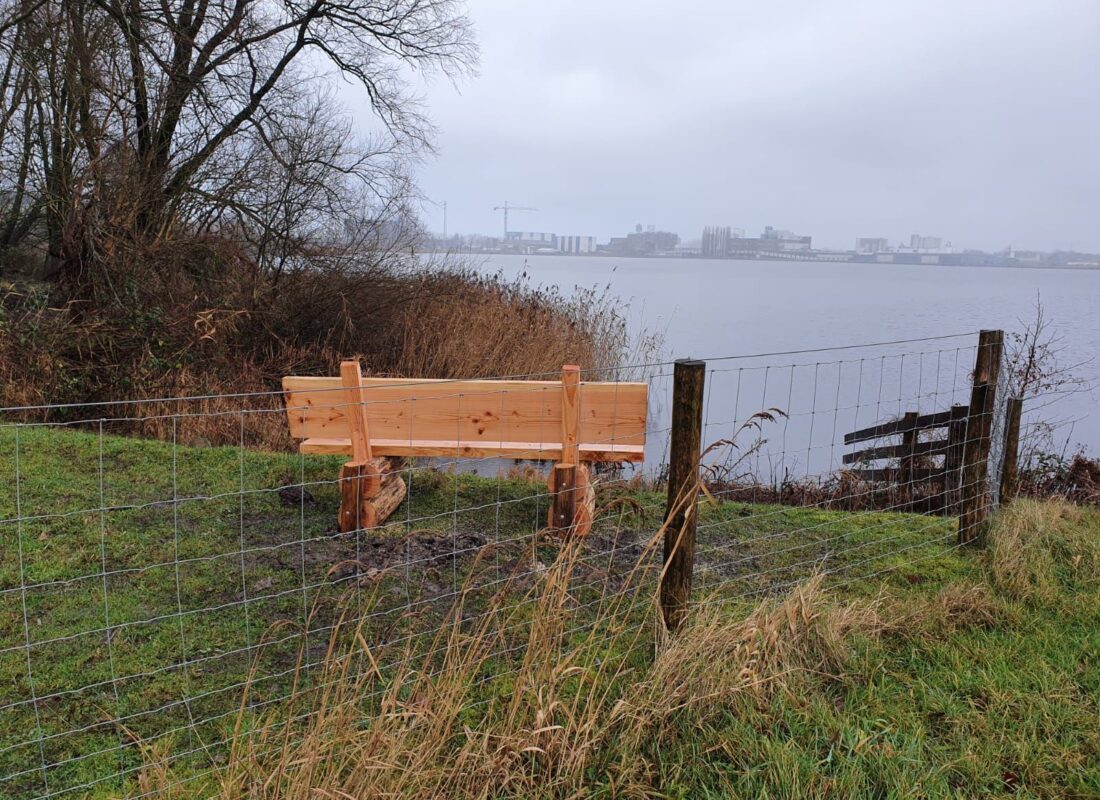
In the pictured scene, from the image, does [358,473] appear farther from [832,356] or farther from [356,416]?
[832,356]

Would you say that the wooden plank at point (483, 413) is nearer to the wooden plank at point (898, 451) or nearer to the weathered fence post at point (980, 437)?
the weathered fence post at point (980, 437)

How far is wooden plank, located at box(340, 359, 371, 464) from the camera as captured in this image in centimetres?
475

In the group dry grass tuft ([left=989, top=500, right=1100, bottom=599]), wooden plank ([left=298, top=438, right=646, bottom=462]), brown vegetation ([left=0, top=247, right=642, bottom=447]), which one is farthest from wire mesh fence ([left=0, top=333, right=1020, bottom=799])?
brown vegetation ([left=0, top=247, right=642, bottom=447])

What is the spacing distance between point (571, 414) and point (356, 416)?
1177 mm

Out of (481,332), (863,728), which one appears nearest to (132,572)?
(863,728)

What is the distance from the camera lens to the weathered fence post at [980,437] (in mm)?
4770

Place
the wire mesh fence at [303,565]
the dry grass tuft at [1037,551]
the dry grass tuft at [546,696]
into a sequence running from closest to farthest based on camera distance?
the dry grass tuft at [546,696] → the wire mesh fence at [303,565] → the dry grass tuft at [1037,551]

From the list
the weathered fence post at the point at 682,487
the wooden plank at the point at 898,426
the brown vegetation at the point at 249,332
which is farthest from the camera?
the brown vegetation at the point at 249,332

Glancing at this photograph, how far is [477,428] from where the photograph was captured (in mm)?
5109

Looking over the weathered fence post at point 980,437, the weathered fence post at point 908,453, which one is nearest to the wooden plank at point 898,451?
the weathered fence post at point 908,453

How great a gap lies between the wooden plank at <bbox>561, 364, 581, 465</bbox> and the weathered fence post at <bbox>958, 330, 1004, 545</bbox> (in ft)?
6.98

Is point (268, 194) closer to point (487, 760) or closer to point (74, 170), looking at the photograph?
point (74, 170)

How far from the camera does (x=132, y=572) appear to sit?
170 inches

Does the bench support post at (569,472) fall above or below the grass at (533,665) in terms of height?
above
